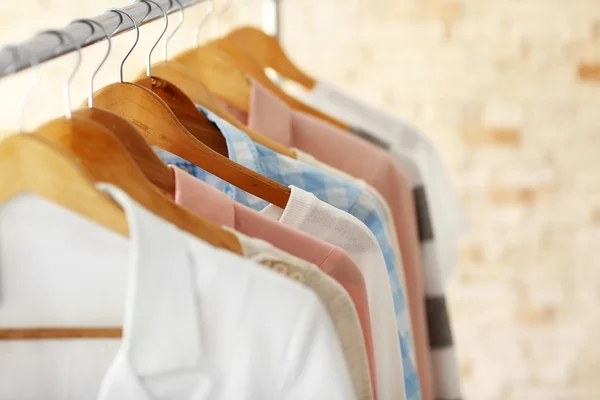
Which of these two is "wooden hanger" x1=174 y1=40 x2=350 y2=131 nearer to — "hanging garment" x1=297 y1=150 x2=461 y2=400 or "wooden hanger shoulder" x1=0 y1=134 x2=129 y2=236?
"hanging garment" x1=297 y1=150 x2=461 y2=400

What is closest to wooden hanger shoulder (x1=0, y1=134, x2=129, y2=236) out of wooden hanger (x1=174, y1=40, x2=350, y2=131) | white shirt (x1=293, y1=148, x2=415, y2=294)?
white shirt (x1=293, y1=148, x2=415, y2=294)

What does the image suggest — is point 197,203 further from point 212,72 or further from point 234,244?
point 212,72

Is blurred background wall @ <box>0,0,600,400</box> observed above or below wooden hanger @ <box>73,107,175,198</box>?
above

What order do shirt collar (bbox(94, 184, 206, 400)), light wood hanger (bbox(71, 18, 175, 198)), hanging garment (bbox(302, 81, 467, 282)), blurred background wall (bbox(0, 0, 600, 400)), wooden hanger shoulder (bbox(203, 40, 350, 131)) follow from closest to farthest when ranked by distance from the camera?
shirt collar (bbox(94, 184, 206, 400))
light wood hanger (bbox(71, 18, 175, 198))
wooden hanger shoulder (bbox(203, 40, 350, 131))
hanging garment (bbox(302, 81, 467, 282))
blurred background wall (bbox(0, 0, 600, 400))

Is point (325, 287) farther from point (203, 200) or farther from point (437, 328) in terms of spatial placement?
point (437, 328)

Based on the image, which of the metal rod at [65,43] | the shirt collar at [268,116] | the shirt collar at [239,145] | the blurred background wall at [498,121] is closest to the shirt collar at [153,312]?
the metal rod at [65,43]

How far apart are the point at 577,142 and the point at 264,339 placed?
1.61m

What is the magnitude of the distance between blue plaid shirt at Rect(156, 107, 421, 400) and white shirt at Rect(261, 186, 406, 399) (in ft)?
0.20

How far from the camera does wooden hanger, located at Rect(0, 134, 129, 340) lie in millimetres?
589

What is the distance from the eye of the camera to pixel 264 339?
1.94ft

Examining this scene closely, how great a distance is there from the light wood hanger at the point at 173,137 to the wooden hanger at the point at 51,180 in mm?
156

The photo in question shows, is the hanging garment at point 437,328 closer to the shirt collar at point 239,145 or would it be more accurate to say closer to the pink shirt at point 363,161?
the pink shirt at point 363,161

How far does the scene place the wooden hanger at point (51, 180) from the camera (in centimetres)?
59

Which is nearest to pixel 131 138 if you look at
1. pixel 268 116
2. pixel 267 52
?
pixel 268 116
